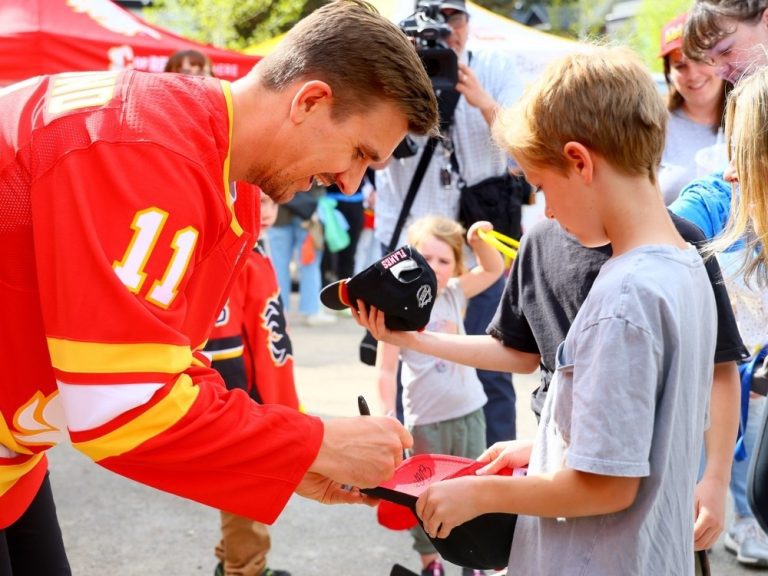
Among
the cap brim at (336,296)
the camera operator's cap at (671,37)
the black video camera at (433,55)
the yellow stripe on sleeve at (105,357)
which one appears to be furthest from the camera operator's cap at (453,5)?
the yellow stripe on sleeve at (105,357)

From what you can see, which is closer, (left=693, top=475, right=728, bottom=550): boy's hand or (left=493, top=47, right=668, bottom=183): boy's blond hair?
(left=493, top=47, right=668, bottom=183): boy's blond hair

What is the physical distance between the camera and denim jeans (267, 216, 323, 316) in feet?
28.7

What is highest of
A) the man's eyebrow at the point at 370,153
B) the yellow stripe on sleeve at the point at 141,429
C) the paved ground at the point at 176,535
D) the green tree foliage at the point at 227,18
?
the man's eyebrow at the point at 370,153

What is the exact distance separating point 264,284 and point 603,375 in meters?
2.18

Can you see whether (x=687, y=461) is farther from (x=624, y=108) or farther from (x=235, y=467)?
(x=235, y=467)

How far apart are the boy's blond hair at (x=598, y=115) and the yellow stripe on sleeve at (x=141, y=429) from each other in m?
0.85

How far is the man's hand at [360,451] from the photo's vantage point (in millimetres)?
1873

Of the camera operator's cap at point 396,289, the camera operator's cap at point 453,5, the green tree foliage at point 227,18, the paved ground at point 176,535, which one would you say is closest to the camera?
the camera operator's cap at point 396,289

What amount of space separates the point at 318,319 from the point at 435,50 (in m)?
5.19

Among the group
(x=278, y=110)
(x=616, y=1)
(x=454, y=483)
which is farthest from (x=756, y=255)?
(x=616, y=1)

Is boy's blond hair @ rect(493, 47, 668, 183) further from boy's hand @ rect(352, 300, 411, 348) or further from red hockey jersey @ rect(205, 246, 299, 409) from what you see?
red hockey jersey @ rect(205, 246, 299, 409)

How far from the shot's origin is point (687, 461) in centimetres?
190

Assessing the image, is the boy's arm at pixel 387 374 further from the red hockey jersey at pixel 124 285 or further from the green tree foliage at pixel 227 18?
the green tree foliage at pixel 227 18

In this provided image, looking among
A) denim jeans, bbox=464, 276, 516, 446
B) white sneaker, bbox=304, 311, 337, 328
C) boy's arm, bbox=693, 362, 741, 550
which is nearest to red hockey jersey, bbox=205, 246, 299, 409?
denim jeans, bbox=464, 276, 516, 446
